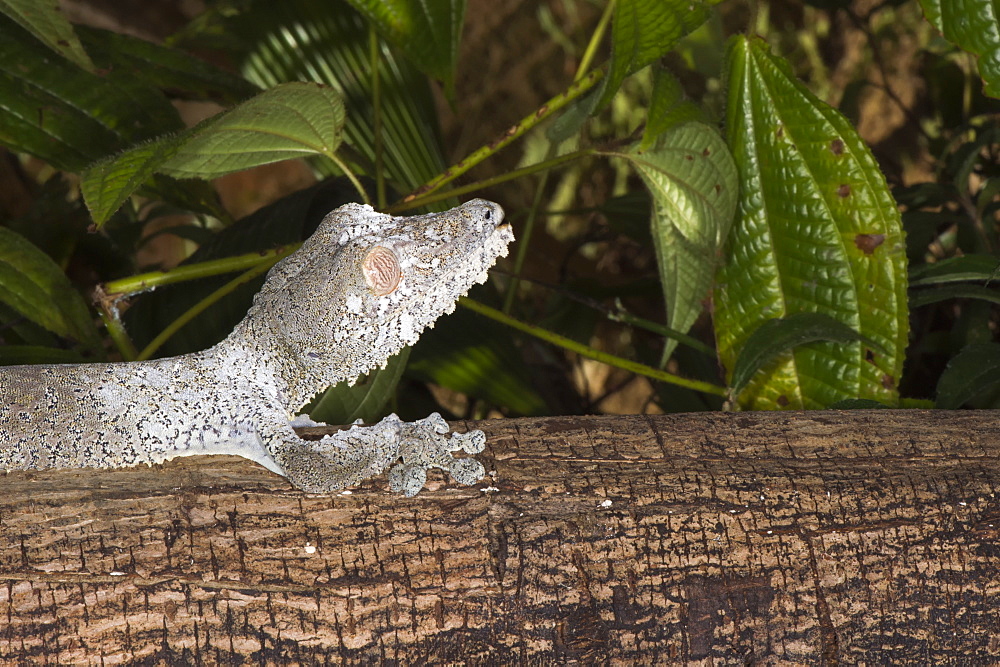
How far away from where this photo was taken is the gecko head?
179cm

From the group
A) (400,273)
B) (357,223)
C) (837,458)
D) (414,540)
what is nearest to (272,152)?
(357,223)

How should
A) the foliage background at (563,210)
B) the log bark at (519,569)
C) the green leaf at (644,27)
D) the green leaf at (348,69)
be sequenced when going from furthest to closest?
the green leaf at (348,69) → the foliage background at (563,210) → the green leaf at (644,27) → the log bark at (519,569)

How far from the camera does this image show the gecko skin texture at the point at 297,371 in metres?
1.76

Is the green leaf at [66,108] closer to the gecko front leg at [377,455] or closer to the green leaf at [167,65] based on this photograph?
the green leaf at [167,65]

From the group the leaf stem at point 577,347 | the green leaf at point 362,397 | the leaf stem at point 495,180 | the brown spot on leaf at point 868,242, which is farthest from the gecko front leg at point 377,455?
the brown spot on leaf at point 868,242

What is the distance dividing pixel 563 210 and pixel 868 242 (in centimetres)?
152

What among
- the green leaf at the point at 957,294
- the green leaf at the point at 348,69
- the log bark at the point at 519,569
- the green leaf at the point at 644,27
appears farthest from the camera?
the green leaf at the point at 348,69

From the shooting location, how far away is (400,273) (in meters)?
1.79

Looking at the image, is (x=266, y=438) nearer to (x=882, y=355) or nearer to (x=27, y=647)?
(x=27, y=647)

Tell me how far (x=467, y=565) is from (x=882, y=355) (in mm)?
1209

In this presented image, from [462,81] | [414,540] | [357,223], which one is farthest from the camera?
[462,81]

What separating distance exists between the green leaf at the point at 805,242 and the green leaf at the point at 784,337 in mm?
95

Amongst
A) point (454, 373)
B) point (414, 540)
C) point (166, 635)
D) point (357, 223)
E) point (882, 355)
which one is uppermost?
point (357, 223)

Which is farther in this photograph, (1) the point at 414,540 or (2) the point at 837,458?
(2) the point at 837,458
